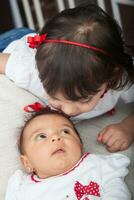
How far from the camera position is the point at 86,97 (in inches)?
41.1

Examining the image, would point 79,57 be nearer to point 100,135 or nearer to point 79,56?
point 79,56

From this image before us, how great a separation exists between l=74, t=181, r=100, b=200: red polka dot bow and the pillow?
0.11 meters

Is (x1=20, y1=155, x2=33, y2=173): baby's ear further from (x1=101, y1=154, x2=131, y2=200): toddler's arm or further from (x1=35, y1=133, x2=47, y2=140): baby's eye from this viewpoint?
(x1=101, y1=154, x2=131, y2=200): toddler's arm

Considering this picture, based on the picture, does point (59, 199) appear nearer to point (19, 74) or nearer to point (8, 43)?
point (19, 74)

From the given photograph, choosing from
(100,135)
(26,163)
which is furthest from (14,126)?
(100,135)

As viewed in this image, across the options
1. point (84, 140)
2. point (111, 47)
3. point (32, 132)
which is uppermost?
point (111, 47)

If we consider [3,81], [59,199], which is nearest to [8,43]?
[3,81]

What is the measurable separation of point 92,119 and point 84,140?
3.9 inches

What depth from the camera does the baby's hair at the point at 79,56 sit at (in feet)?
3.29

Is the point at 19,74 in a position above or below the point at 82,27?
below

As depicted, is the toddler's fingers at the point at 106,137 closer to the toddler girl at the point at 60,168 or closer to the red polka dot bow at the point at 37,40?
the toddler girl at the point at 60,168

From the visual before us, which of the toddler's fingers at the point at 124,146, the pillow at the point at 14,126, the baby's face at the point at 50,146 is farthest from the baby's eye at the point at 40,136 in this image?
the toddler's fingers at the point at 124,146

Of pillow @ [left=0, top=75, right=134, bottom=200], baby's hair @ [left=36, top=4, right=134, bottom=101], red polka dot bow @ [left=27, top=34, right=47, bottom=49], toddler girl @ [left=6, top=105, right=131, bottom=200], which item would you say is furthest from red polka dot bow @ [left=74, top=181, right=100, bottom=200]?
red polka dot bow @ [left=27, top=34, right=47, bottom=49]

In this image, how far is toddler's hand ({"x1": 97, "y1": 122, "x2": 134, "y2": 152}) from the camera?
3.88ft
